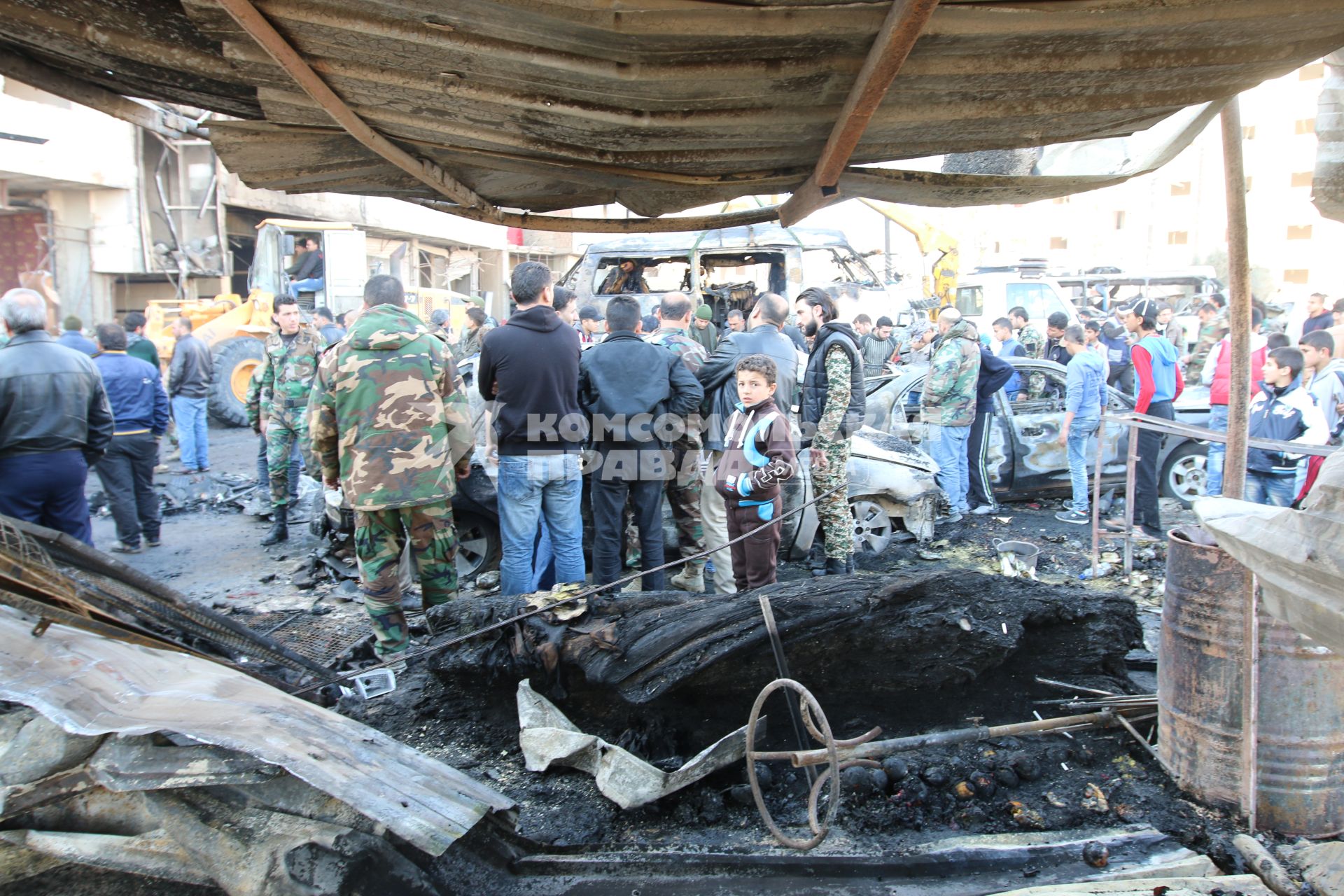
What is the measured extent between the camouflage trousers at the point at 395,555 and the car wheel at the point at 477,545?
1.38m

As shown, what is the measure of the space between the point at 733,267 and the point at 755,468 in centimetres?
937

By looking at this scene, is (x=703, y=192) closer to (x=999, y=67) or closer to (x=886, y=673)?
(x=999, y=67)

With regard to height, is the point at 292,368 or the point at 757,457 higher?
the point at 292,368

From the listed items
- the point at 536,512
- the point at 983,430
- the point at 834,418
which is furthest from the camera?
the point at 983,430

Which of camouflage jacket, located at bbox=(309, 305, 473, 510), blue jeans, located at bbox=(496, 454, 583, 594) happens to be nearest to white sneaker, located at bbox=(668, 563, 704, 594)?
blue jeans, located at bbox=(496, 454, 583, 594)

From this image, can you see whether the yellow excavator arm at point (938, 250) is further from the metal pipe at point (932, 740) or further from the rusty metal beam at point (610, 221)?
the metal pipe at point (932, 740)

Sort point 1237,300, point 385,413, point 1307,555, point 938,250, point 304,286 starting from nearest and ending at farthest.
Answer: point 1307,555
point 1237,300
point 385,413
point 304,286
point 938,250

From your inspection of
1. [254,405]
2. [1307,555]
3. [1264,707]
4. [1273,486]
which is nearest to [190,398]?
[254,405]

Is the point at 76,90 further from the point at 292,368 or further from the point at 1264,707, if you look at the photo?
the point at 292,368

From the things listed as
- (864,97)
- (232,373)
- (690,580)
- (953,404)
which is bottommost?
(690,580)

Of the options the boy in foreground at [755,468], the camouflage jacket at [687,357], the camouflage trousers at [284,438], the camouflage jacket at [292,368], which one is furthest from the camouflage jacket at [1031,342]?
the camouflage trousers at [284,438]

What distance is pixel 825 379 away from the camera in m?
5.94

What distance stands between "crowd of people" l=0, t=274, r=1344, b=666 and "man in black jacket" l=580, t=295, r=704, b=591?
0.04 feet

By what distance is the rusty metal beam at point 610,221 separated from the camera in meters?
3.46
